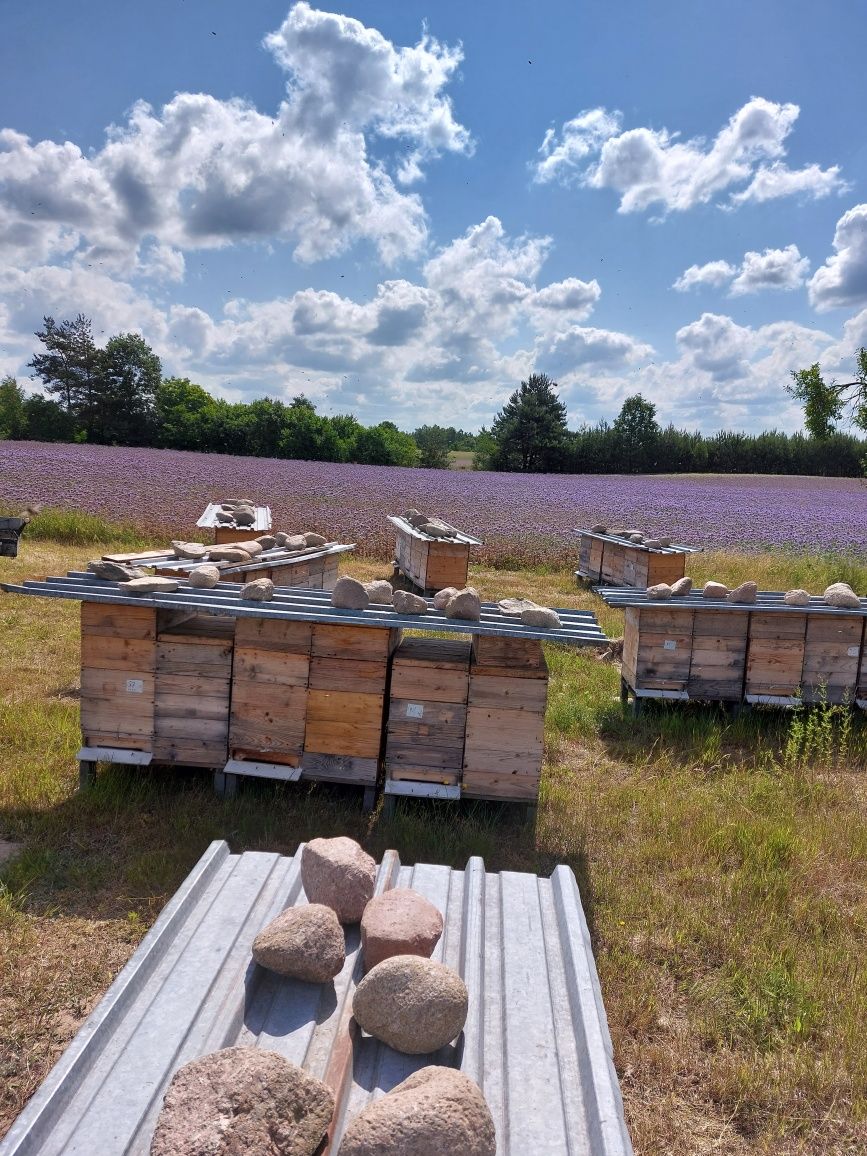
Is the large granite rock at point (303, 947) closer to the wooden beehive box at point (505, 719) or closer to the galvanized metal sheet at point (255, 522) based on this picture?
the wooden beehive box at point (505, 719)

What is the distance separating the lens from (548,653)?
9.93m

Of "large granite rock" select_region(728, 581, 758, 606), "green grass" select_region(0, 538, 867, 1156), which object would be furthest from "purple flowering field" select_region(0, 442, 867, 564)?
"green grass" select_region(0, 538, 867, 1156)

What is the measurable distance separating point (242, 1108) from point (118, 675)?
160 inches

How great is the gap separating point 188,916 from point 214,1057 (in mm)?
906

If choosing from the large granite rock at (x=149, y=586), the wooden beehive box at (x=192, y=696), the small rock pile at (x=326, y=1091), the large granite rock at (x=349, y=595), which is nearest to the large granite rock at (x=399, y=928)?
the small rock pile at (x=326, y=1091)

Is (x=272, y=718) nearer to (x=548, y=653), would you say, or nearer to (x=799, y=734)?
(x=799, y=734)

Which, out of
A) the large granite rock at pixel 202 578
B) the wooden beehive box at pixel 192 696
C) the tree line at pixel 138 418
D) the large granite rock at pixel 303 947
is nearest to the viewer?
the large granite rock at pixel 303 947

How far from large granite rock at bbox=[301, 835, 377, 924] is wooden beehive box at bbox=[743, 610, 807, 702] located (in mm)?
5801

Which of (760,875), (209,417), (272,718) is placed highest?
(209,417)

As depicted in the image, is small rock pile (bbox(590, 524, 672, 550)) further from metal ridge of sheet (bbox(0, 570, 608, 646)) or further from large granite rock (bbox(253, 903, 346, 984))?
large granite rock (bbox(253, 903, 346, 984))

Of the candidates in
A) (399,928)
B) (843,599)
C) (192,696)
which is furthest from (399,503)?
(399,928)

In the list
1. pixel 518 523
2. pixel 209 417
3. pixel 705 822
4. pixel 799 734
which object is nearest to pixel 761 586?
pixel 518 523

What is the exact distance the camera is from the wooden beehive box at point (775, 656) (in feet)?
24.6

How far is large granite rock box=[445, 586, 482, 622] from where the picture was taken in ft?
16.5
